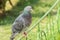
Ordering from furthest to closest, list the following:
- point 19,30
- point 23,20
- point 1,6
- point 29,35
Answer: point 1,6, point 19,30, point 23,20, point 29,35

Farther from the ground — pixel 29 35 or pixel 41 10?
pixel 41 10

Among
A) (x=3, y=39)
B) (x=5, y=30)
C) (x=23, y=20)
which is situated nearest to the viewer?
(x=23, y=20)

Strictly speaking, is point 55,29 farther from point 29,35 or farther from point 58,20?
point 29,35

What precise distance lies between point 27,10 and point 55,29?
4.31 feet

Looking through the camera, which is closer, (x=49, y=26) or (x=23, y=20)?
(x=49, y=26)

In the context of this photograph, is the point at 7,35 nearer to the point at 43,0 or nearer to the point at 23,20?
the point at 43,0

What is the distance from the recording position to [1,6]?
1079 cm

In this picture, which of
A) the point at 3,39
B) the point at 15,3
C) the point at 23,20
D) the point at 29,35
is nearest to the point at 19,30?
the point at 23,20

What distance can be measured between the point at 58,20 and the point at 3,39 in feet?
Result: 17.8

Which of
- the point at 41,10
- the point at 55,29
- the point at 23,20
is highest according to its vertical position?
the point at 41,10

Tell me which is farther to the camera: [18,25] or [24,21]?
[18,25]

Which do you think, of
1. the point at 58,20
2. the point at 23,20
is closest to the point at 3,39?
the point at 23,20

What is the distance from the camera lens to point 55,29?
359cm

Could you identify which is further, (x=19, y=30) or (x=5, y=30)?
(x=5, y=30)
